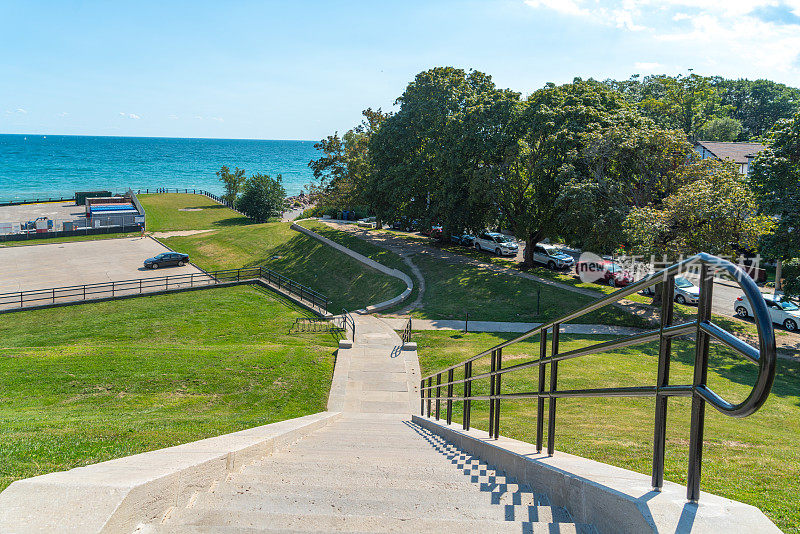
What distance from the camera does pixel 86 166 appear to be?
165m

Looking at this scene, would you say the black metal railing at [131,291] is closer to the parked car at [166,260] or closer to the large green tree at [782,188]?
the parked car at [166,260]

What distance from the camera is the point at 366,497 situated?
3.49 meters

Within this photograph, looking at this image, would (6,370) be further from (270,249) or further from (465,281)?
(270,249)

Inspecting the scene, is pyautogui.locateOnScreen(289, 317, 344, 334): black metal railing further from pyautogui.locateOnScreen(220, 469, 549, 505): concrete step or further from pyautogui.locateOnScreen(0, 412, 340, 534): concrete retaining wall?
pyautogui.locateOnScreen(0, 412, 340, 534): concrete retaining wall

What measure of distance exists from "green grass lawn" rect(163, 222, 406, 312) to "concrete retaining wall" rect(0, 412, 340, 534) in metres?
24.4

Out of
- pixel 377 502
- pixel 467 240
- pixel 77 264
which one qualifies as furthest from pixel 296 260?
pixel 377 502

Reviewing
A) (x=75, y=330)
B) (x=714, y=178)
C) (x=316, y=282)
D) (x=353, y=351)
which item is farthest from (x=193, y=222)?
(x=714, y=178)

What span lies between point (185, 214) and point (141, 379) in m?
55.0

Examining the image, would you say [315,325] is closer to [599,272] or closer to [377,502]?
[599,272]

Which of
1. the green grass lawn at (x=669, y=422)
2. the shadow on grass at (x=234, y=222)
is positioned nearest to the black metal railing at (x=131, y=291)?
the green grass lawn at (x=669, y=422)

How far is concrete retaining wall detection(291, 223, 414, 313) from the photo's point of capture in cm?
2550

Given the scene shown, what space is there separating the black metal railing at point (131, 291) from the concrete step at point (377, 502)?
21700 millimetres

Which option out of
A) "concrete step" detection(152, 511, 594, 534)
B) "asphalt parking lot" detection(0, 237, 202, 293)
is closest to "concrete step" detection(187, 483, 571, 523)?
"concrete step" detection(152, 511, 594, 534)

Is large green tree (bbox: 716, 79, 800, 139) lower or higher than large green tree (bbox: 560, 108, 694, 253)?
higher
